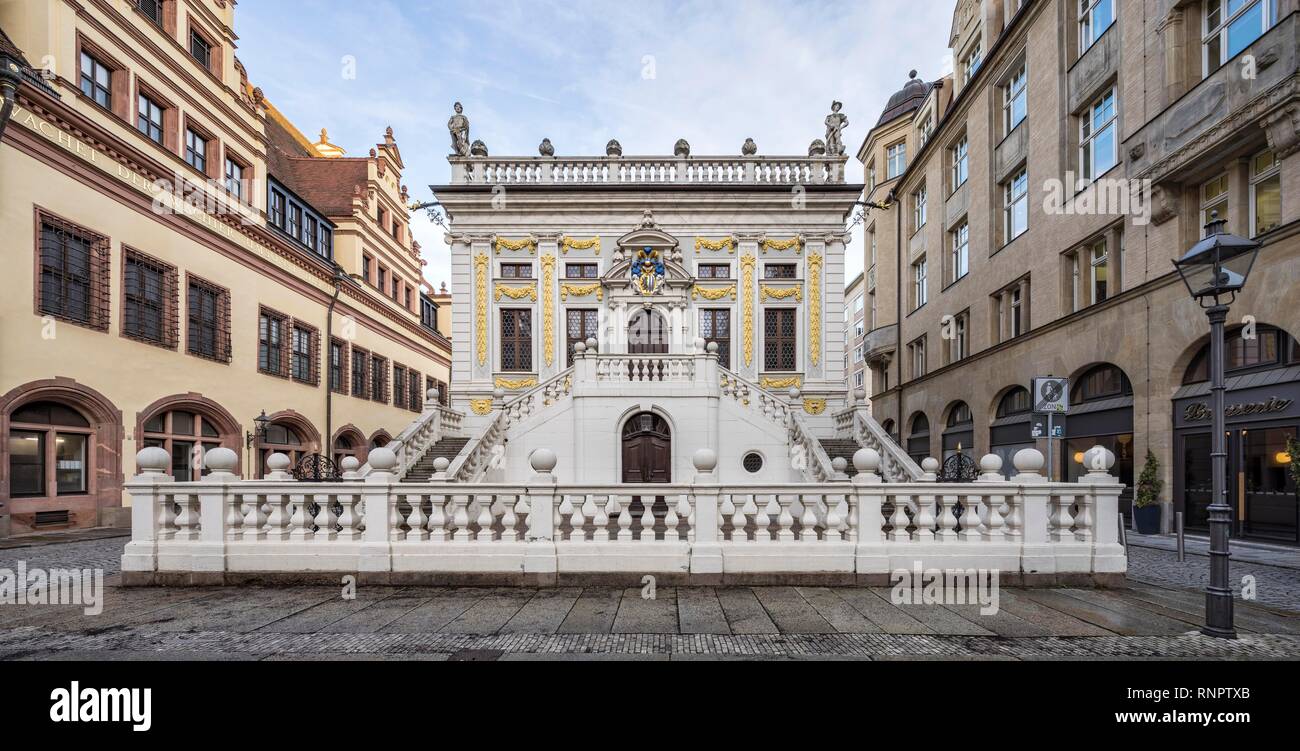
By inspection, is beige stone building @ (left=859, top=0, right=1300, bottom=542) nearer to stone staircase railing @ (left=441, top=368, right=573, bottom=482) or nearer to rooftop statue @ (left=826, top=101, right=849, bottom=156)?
rooftop statue @ (left=826, top=101, right=849, bottom=156)

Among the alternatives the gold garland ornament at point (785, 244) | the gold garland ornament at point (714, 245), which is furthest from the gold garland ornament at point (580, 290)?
the gold garland ornament at point (785, 244)

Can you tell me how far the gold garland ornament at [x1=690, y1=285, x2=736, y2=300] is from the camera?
65.5 ft

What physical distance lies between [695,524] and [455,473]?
6.90 metres

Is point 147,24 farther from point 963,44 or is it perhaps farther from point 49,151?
point 963,44

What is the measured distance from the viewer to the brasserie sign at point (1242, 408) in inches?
434

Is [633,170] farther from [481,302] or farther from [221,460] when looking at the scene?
[221,460]

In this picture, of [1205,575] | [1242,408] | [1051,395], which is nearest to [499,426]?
[1051,395]

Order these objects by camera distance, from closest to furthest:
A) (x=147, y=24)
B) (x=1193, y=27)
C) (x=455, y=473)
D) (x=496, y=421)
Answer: (x=455, y=473)
(x=1193, y=27)
(x=496, y=421)
(x=147, y=24)

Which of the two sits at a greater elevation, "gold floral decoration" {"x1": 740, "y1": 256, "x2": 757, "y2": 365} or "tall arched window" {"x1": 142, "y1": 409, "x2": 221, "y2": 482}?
"gold floral decoration" {"x1": 740, "y1": 256, "x2": 757, "y2": 365}

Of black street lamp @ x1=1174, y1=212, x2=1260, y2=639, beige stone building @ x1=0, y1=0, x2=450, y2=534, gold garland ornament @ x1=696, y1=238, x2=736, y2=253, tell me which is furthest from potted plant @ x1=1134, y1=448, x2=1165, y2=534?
beige stone building @ x1=0, y1=0, x2=450, y2=534

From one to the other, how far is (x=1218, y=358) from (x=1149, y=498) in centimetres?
1065

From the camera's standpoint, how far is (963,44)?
25.6 m

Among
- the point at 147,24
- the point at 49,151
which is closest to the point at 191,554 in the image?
the point at 49,151

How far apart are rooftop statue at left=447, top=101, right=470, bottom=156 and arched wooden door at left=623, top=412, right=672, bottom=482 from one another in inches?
500
